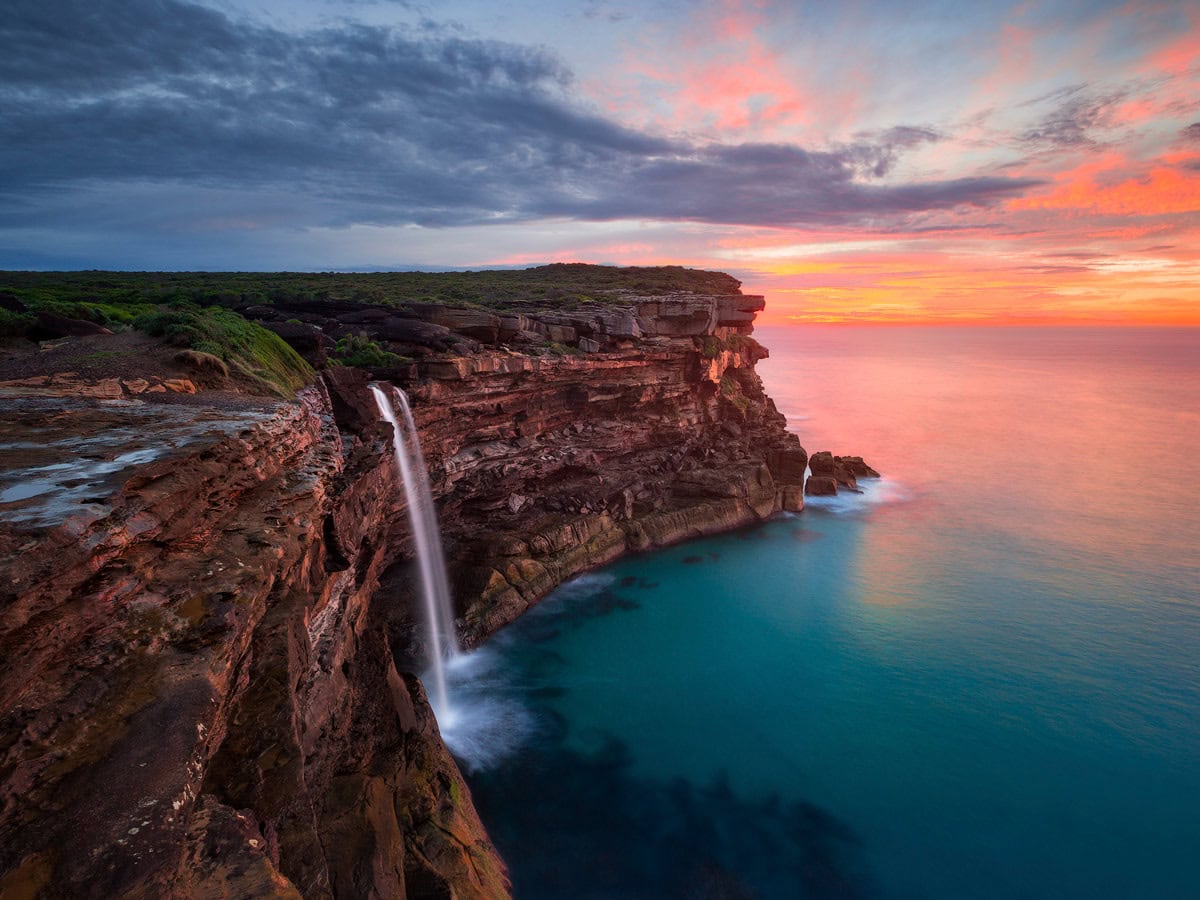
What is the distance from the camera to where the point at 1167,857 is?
15.4 metres

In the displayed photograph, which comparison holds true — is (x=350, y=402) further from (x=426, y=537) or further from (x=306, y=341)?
(x=426, y=537)

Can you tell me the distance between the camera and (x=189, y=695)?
575 cm

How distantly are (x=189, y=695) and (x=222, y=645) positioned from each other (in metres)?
0.69

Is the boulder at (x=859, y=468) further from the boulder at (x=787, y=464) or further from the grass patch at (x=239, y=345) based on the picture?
the grass patch at (x=239, y=345)

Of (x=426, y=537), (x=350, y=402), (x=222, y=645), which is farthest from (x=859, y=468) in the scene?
(x=222, y=645)

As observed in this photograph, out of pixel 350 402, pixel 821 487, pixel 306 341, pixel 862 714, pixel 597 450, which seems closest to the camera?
pixel 350 402

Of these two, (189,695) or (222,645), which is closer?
(189,695)

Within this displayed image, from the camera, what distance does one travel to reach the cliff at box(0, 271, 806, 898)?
484 centimetres

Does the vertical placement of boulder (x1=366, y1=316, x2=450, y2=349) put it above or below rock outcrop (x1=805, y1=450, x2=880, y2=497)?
above

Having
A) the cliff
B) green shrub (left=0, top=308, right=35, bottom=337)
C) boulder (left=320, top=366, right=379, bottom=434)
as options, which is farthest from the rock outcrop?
green shrub (left=0, top=308, right=35, bottom=337)

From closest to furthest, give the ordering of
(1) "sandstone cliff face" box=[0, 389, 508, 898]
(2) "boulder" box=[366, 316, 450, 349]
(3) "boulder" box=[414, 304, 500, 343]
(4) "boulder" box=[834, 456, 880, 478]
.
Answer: (1) "sandstone cliff face" box=[0, 389, 508, 898], (2) "boulder" box=[366, 316, 450, 349], (3) "boulder" box=[414, 304, 500, 343], (4) "boulder" box=[834, 456, 880, 478]

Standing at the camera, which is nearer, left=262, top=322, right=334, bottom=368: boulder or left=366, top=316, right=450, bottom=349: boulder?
left=262, top=322, right=334, bottom=368: boulder

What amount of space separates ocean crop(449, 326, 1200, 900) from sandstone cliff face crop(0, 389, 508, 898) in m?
6.76

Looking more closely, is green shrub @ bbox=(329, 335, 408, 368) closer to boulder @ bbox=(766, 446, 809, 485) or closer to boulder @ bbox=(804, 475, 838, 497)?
boulder @ bbox=(766, 446, 809, 485)
